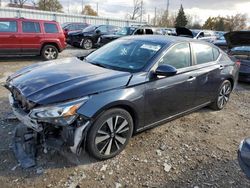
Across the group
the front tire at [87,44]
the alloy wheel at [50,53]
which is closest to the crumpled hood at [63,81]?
the alloy wheel at [50,53]

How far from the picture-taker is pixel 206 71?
13.8 ft

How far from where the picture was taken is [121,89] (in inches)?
118

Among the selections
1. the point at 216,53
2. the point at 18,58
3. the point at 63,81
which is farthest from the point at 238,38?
the point at 18,58

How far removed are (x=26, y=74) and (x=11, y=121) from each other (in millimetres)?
1151

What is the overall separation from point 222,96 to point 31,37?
7.92m

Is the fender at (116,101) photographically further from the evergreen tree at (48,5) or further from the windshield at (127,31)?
the evergreen tree at (48,5)

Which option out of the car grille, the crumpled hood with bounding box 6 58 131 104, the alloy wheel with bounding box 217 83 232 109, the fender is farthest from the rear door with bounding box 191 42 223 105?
the car grille

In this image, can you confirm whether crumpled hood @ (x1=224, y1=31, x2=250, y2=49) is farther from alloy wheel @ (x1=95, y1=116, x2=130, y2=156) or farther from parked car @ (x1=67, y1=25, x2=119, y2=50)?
parked car @ (x1=67, y1=25, x2=119, y2=50)

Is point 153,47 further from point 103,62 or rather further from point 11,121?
point 11,121

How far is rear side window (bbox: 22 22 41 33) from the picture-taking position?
9.53 m

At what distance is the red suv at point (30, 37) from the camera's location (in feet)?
30.1

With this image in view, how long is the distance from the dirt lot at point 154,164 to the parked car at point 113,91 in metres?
0.26

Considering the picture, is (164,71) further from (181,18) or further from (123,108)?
(181,18)

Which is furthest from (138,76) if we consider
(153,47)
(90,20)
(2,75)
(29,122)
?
(90,20)
